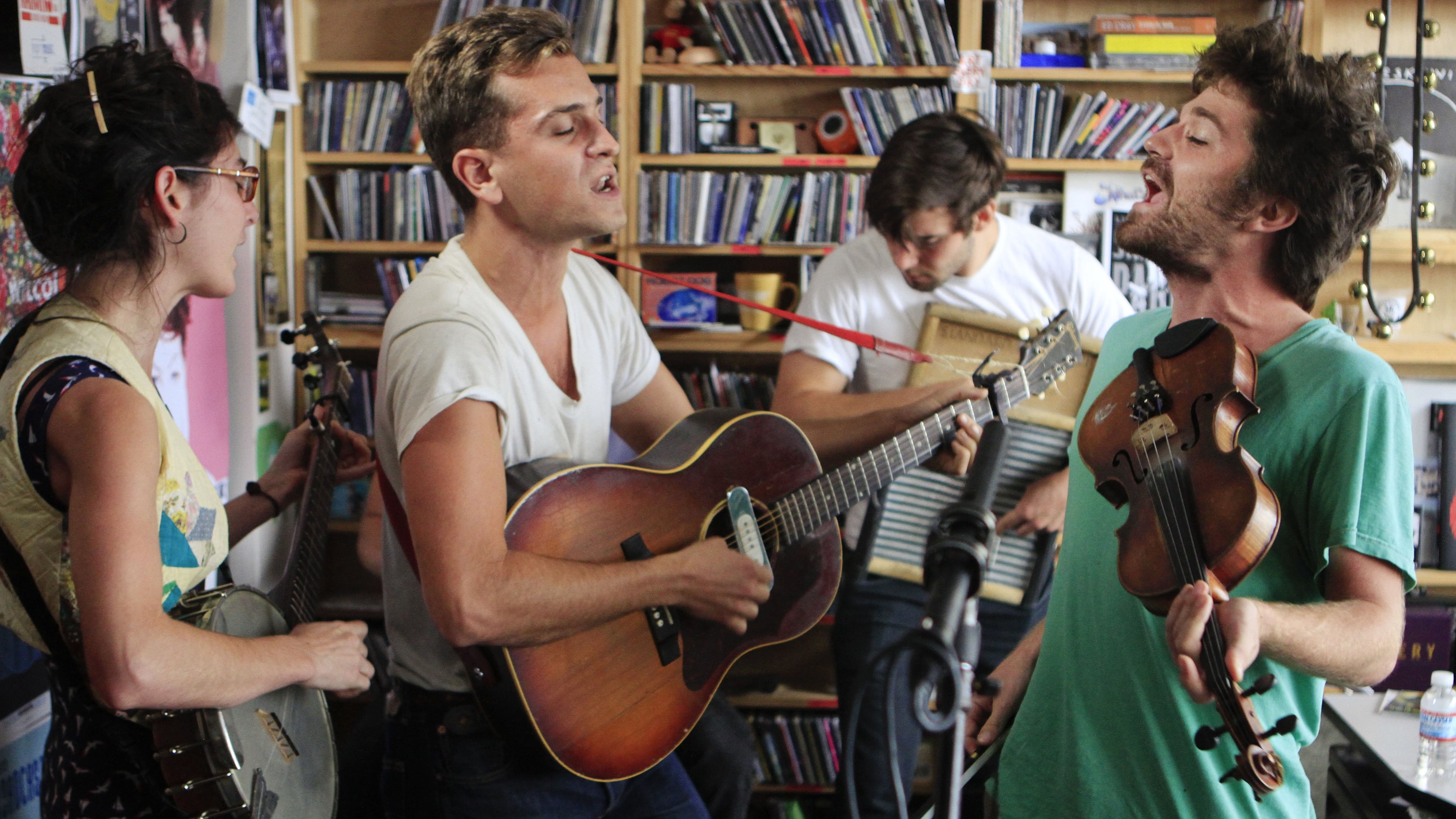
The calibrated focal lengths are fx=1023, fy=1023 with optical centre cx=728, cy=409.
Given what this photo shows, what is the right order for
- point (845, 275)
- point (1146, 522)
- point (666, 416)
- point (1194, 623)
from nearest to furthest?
point (1194, 623), point (1146, 522), point (666, 416), point (845, 275)

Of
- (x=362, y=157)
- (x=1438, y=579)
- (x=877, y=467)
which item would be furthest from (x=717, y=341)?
(x=1438, y=579)

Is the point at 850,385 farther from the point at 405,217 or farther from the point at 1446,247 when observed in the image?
the point at 1446,247

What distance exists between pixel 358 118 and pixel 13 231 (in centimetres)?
172

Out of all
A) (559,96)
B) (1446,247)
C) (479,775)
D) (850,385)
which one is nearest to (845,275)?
→ (850,385)

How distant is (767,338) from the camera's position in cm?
334

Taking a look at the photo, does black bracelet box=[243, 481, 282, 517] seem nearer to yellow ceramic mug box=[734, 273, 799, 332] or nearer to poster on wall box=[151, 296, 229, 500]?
poster on wall box=[151, 296, 229, 500]

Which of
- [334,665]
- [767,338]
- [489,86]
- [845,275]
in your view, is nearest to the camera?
[334,665]

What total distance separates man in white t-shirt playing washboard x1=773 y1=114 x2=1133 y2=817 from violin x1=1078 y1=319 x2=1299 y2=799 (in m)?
0.96

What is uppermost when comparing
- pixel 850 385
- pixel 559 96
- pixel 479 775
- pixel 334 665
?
pixel 559 96

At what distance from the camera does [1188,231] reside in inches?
49.9

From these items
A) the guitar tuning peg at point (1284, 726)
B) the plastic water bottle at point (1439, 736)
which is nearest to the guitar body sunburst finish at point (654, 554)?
the guitar tuning peg at point (1284, 726)

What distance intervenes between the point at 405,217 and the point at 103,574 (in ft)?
8.28

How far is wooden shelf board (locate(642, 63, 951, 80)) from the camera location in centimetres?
327

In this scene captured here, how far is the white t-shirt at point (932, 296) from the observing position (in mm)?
2367
